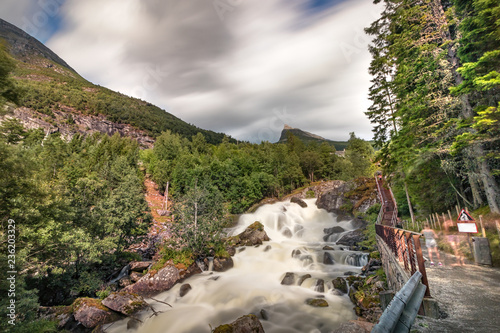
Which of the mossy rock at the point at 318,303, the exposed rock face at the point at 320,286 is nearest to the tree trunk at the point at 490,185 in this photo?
the exposed rock face at the point at 320,286

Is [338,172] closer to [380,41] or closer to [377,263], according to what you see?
[380,41]

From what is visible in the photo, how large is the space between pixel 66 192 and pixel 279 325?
1758 cm

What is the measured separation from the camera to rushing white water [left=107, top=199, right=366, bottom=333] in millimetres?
10938

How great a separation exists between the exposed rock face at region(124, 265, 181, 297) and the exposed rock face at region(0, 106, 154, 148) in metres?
81.5

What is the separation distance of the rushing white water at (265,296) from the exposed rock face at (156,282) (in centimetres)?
65

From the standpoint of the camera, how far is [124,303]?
39.7ft

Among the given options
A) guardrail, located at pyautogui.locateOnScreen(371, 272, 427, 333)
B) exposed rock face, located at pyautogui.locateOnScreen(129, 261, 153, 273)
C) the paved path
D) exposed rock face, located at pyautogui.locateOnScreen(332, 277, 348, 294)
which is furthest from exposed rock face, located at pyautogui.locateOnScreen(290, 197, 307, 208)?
guardrail, located at pyautogui.locateOnScreen(371, 272, 427, 333)

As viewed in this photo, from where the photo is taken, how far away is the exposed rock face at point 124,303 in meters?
11.9

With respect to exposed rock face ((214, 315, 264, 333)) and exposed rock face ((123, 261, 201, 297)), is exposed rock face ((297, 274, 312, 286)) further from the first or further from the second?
exposed rock face ((123, 261, 201, 297))

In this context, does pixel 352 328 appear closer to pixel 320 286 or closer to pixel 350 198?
pixel 320 286

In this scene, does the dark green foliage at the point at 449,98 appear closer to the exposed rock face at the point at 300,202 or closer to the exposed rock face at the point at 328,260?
the exposed rock face at the point at 328,260

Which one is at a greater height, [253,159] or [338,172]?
[253,159]

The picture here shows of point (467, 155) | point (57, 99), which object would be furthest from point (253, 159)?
point (57, 99)

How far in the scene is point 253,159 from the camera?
59.0 m
